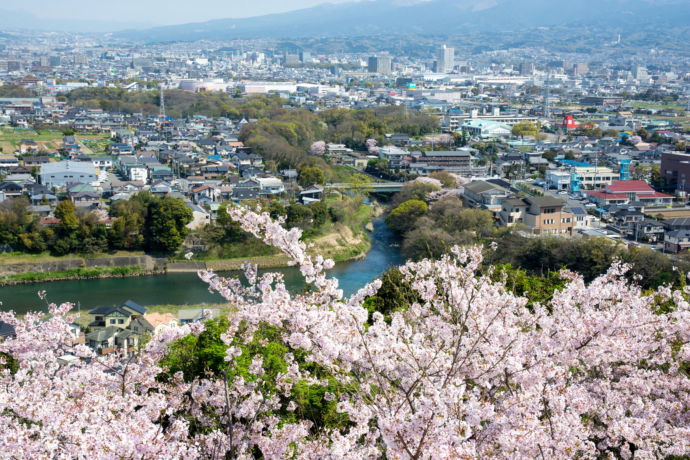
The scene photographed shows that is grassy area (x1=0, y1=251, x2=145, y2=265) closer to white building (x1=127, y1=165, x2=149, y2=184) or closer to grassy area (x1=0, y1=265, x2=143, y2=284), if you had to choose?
grassy area (x1=0, y1=265, x2=143, y2=284)

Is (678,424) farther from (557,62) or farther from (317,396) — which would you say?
(557,62)

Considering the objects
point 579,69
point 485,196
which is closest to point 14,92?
point 485,196

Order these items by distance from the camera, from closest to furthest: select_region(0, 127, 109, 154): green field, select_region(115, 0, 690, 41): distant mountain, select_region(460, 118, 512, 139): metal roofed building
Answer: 1. select_region(0, 127, 109, 154): green field
2. select_region(460, 118, 512, 139): metal roofed building
3. select_region(115, 0, 690, 41): distant mountain

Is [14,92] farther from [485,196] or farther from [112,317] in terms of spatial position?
[112,317]

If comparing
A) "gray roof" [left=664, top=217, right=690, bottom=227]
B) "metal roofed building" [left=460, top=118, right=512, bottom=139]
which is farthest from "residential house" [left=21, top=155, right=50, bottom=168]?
"metal roofed building" [left=460, top=118, right=512, bottom=139]

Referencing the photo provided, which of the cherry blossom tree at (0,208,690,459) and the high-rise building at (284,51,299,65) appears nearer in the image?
the cherry blossom tree at (0,208,690,459)

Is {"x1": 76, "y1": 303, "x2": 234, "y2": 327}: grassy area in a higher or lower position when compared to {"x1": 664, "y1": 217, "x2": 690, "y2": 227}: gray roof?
lower

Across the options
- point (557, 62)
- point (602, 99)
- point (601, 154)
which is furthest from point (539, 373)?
point (557, 62)
